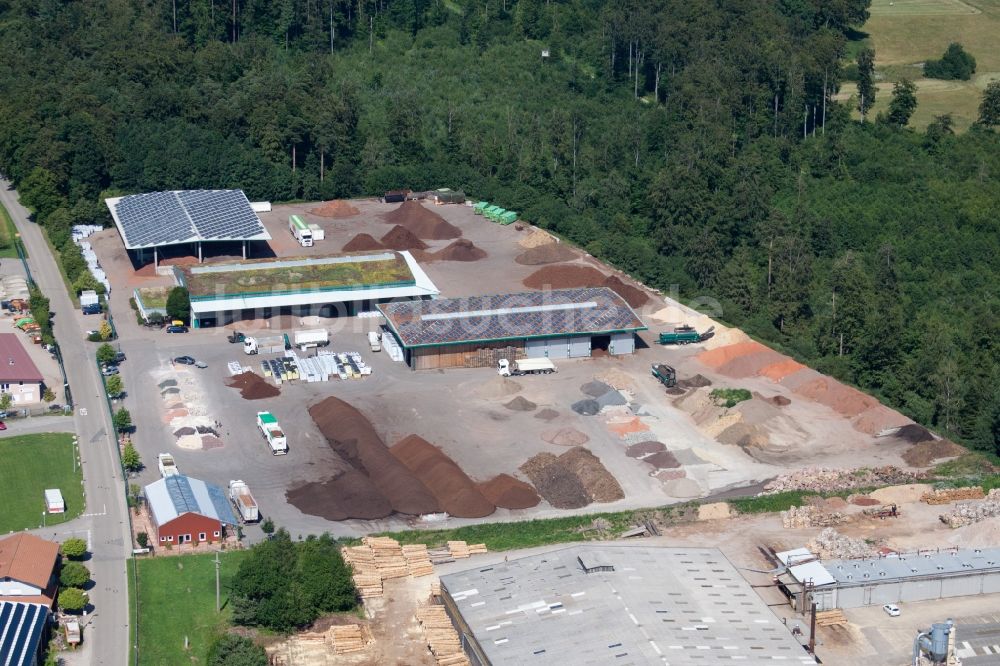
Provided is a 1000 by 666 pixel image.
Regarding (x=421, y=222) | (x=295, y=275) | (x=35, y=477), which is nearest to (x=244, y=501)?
(x=35, y=477)

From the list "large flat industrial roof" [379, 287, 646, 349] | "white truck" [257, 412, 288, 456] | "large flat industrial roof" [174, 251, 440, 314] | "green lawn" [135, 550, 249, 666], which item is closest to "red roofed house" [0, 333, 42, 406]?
"large flat industrial roof" [174, 251, 440, 314]

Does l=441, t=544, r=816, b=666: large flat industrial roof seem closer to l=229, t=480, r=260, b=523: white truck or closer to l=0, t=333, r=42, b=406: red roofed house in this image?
l=229, t=480, r=260, b=523: white truck

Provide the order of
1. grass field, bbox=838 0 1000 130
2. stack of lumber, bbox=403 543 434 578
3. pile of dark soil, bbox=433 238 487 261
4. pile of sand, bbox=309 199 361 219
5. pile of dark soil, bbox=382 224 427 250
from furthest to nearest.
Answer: grass field, bbox=838 0 1000 130
pile of sand, bbox=309 199 361 219
pile of dark soil, bbox=382 224 427 250
pile of dark soil, bbox=433 238 487 261
stack of lumber, bbox=403 543 434 578

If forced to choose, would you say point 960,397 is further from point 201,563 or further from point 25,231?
point 25,231

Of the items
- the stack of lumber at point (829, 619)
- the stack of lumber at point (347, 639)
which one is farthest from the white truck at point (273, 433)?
the stack of lumber at point (829, 619)

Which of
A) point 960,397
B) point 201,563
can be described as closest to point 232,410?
point 201,563

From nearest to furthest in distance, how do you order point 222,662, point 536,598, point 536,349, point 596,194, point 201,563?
1. point 222,662
2. point 536,598
3. point 201,563
4. point 536,349
5. point 596,194

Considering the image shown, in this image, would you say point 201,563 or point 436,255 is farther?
point 436,255
